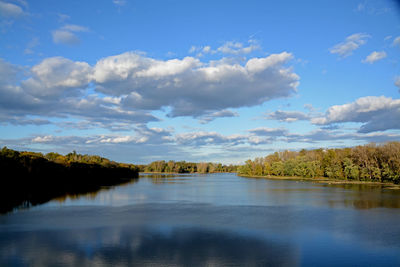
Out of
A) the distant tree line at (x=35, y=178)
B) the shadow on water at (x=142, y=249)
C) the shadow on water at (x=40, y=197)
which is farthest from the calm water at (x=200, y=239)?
the distant tree line at (x=35, y=178)

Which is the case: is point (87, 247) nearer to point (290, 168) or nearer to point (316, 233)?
point (316, 233)

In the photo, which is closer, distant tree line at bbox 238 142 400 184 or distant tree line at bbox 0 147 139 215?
distant tree line at bbox 0 147 139 215

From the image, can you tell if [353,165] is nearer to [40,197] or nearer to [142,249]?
[40,197]

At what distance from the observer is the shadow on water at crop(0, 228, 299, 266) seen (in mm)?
11734

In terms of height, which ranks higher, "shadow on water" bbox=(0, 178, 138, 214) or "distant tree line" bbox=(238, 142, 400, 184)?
"distant tree line" bbox=(238, 142, 400, 184)

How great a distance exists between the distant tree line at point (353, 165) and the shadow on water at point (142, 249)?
5498 centimetres

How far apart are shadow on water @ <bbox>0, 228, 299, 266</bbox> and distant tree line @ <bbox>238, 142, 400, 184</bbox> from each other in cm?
5498

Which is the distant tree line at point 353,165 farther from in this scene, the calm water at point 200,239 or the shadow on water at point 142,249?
the shadow on water at point 142,249

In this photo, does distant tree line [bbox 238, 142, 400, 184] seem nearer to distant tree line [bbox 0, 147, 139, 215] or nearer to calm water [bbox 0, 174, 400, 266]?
calm water [bbox 0, 174, 400, 266]

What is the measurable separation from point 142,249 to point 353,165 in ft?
235

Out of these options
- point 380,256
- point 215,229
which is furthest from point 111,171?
point 380,256

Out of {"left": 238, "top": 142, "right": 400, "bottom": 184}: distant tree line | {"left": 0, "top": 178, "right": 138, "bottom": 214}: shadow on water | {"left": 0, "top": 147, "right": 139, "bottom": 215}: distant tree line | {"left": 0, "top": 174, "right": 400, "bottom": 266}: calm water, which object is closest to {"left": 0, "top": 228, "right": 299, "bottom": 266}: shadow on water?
{"left": 0, "top": 174, "right": 400, "bottom": 266}: calm water

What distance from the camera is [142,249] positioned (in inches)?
527

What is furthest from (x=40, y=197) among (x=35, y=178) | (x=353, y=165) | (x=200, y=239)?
(x=353, y=165)
